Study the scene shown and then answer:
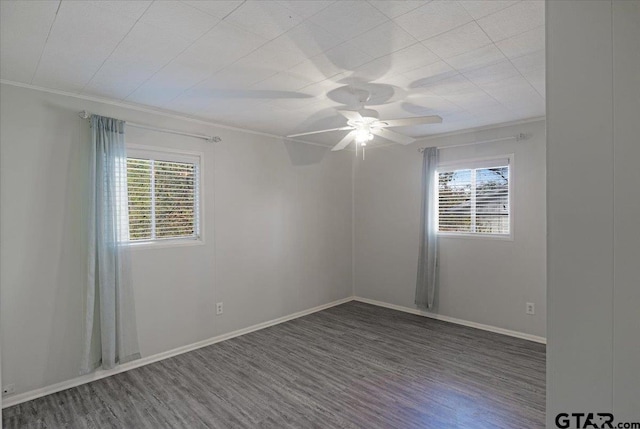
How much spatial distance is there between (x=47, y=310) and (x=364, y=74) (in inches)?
126

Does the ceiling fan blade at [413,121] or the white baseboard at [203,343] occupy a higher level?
the ceiling fan blade at [413,121]

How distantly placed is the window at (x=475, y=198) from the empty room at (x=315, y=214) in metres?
0.03

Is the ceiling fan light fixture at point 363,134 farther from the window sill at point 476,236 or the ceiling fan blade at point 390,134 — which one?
the window sill at point 476,236

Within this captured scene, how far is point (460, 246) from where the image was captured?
4539 mm

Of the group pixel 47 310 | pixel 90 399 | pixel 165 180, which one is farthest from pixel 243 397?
pixel 165 180

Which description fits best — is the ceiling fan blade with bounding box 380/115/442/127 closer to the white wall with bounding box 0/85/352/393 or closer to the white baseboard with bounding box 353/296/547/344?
the white wall with bounding box 0/85/352/393

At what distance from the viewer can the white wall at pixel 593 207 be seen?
27.1 inches

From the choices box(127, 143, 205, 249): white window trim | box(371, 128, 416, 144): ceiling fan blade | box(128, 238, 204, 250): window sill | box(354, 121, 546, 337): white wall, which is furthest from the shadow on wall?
box(371, 128, 416, 144): ceiling fan blade

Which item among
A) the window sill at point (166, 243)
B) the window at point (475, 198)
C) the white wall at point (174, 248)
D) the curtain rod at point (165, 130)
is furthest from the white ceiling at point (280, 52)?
the window sill at point (166, 243)

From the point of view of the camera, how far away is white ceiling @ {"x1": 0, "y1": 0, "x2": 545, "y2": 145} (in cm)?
173

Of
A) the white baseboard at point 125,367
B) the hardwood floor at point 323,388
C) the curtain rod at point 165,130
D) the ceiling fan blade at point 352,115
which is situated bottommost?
the hardwood floor at point 323,388

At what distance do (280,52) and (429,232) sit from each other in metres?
3.32

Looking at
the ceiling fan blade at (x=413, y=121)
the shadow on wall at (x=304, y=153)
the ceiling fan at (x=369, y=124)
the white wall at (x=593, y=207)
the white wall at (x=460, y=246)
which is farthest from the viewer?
the shadow on wall at (x=304, y=153)

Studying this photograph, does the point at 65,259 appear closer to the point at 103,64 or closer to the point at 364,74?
the point at 103,64
